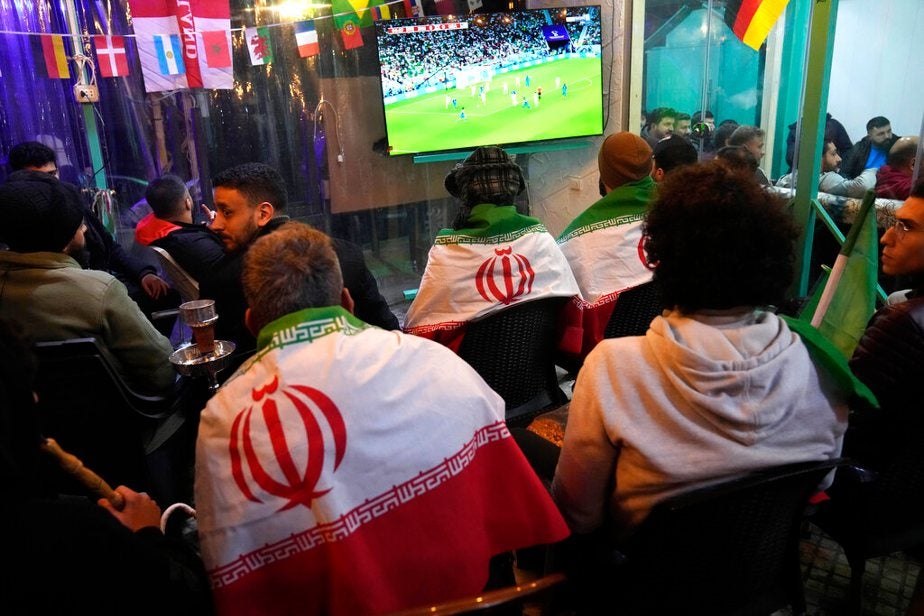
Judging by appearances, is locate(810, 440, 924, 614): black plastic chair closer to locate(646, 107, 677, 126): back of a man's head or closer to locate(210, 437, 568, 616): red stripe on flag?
locate(210, 437, 568, 616): red stripe on flag

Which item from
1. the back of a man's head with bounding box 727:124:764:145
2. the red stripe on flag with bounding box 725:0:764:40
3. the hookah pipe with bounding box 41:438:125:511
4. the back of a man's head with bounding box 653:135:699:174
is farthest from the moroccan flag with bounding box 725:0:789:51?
the hookah pipe with bounding box 41:438:125:511

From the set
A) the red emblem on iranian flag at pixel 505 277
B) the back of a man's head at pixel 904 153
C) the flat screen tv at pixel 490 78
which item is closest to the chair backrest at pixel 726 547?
the red emblem on iranian flag at pixel 505 277

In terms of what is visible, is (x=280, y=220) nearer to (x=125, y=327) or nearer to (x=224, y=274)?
(x=224, y=274)

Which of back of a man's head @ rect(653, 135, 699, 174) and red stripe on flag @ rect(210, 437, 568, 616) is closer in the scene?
red stripe on flag @ rect(210, 437, 568, 616)

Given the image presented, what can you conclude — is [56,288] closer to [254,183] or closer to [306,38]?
[254,183]

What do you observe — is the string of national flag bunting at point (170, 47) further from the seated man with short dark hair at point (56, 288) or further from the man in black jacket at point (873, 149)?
the man in black jacket at point (873, 149)

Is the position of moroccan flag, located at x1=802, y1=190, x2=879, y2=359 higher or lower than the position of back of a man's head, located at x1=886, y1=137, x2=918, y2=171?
lower

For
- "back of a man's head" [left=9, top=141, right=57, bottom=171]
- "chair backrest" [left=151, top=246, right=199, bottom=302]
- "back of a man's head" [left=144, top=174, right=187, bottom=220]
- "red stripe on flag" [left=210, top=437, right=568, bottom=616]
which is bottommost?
"red stripe on flag" [left=210, top=437, right=568, bottom=616]

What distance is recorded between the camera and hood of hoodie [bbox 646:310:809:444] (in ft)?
3.59

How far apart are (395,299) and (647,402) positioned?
13.0 ft

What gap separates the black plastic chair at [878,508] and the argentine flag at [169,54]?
4.07 meters

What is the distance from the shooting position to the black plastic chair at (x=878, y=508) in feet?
4.59

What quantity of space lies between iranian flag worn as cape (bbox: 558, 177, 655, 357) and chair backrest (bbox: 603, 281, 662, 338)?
2 centimetres

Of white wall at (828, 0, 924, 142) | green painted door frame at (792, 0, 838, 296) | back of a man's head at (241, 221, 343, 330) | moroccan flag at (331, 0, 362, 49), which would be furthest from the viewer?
white wall at (828, 0, 924, 142)
